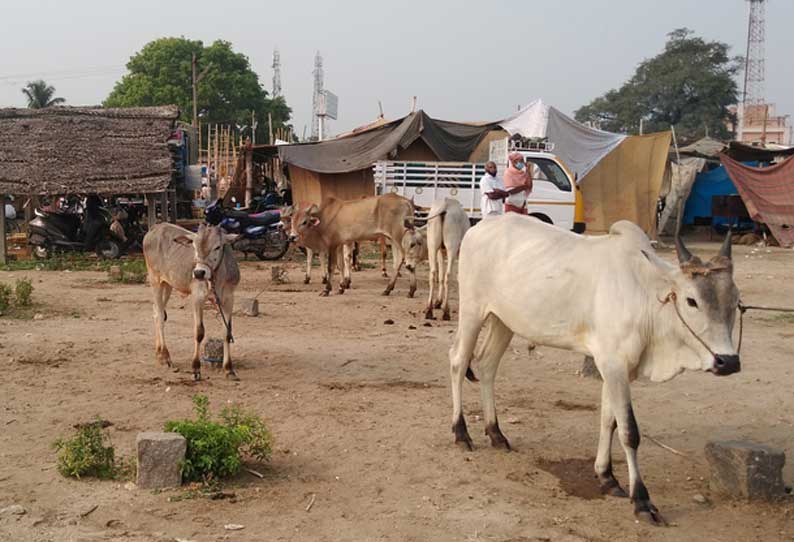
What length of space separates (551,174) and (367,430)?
1222 centimetres

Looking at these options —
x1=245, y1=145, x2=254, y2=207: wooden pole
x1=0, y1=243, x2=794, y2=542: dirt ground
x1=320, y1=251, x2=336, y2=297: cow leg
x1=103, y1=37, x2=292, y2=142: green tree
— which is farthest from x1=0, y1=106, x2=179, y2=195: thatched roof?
x1=103, y1=37, x2=292, y2=142: green tree

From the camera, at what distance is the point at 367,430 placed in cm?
636

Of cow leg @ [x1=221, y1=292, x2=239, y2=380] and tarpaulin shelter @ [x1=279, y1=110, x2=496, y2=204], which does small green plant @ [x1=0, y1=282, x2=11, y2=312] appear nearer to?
cow leg @ [x1=221, y1=292, x2=239, y2=380]

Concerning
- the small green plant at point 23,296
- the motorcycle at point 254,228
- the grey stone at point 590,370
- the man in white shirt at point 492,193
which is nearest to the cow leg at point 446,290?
the man in white shirt at point 492,193

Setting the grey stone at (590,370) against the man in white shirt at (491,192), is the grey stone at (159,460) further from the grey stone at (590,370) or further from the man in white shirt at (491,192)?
the man in white shirt at (491,192)

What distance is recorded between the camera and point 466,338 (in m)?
6.16

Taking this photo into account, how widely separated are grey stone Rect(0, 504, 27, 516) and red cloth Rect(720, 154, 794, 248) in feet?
67.7

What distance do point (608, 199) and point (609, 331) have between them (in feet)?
59.4

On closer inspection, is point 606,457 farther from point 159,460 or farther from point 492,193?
point 492,193

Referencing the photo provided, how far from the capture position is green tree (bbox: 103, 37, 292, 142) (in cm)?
5119

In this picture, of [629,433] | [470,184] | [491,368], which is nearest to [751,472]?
[629,433]

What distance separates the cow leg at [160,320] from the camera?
841 centimetres

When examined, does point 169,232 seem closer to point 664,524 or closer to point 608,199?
point 664,524

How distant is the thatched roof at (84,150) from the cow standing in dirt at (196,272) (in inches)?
374
